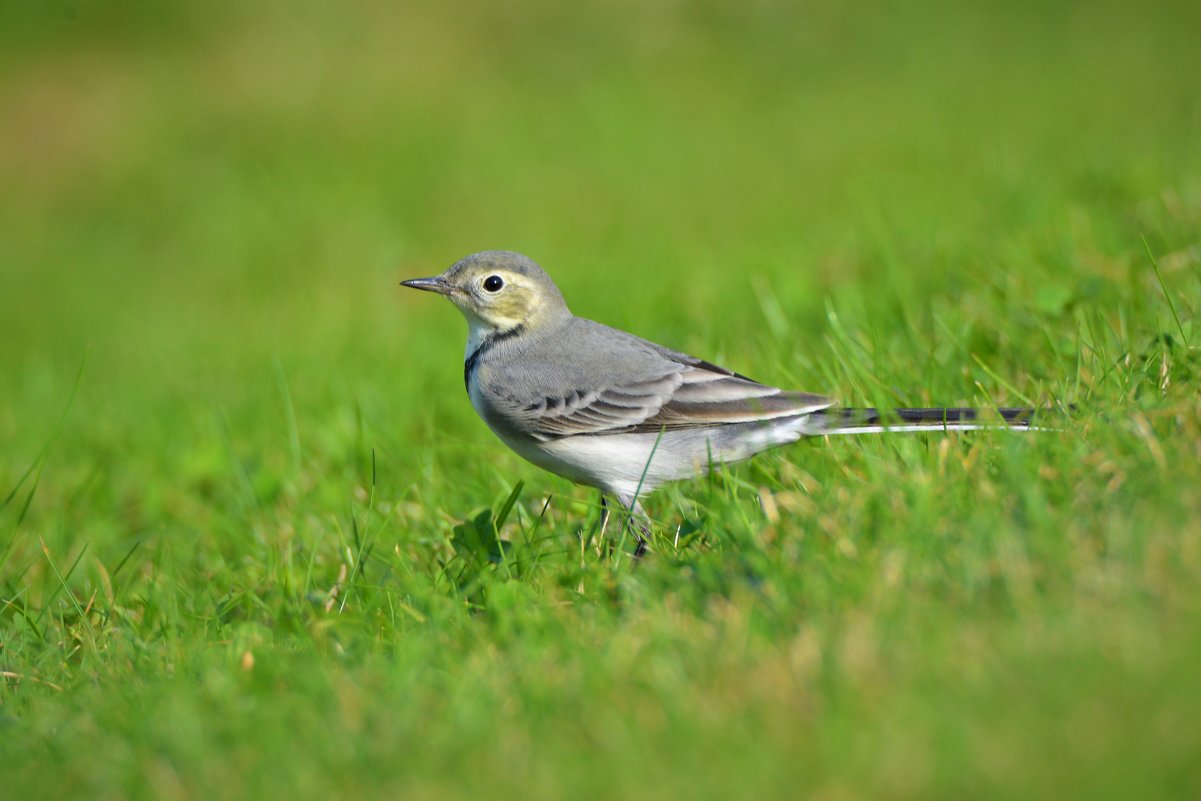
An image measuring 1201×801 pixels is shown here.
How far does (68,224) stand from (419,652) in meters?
13.4

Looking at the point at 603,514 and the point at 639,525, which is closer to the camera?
the point at 639,525

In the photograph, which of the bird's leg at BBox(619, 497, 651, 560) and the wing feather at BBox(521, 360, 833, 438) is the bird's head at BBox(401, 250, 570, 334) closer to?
the wing feather at BBox(521, 360, 833, 438)

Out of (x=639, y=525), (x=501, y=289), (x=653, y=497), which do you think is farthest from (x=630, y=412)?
(x=501, y=289)

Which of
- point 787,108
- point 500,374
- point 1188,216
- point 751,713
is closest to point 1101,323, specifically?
point 1188,216

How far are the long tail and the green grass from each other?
8cm

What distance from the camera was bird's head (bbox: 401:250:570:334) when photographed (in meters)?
5.64

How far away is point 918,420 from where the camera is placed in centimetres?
439

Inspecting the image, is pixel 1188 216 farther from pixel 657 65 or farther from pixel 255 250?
pixel 657 65

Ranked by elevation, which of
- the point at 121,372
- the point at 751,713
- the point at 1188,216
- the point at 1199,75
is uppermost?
the point at 1199,75

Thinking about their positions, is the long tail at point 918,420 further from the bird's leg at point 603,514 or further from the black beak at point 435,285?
the black beak at point 435,285

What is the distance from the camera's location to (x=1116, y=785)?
2.37m

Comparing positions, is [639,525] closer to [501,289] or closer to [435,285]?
[501,289]

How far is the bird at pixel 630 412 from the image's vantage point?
480cm

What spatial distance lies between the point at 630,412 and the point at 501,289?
101 centimetres
